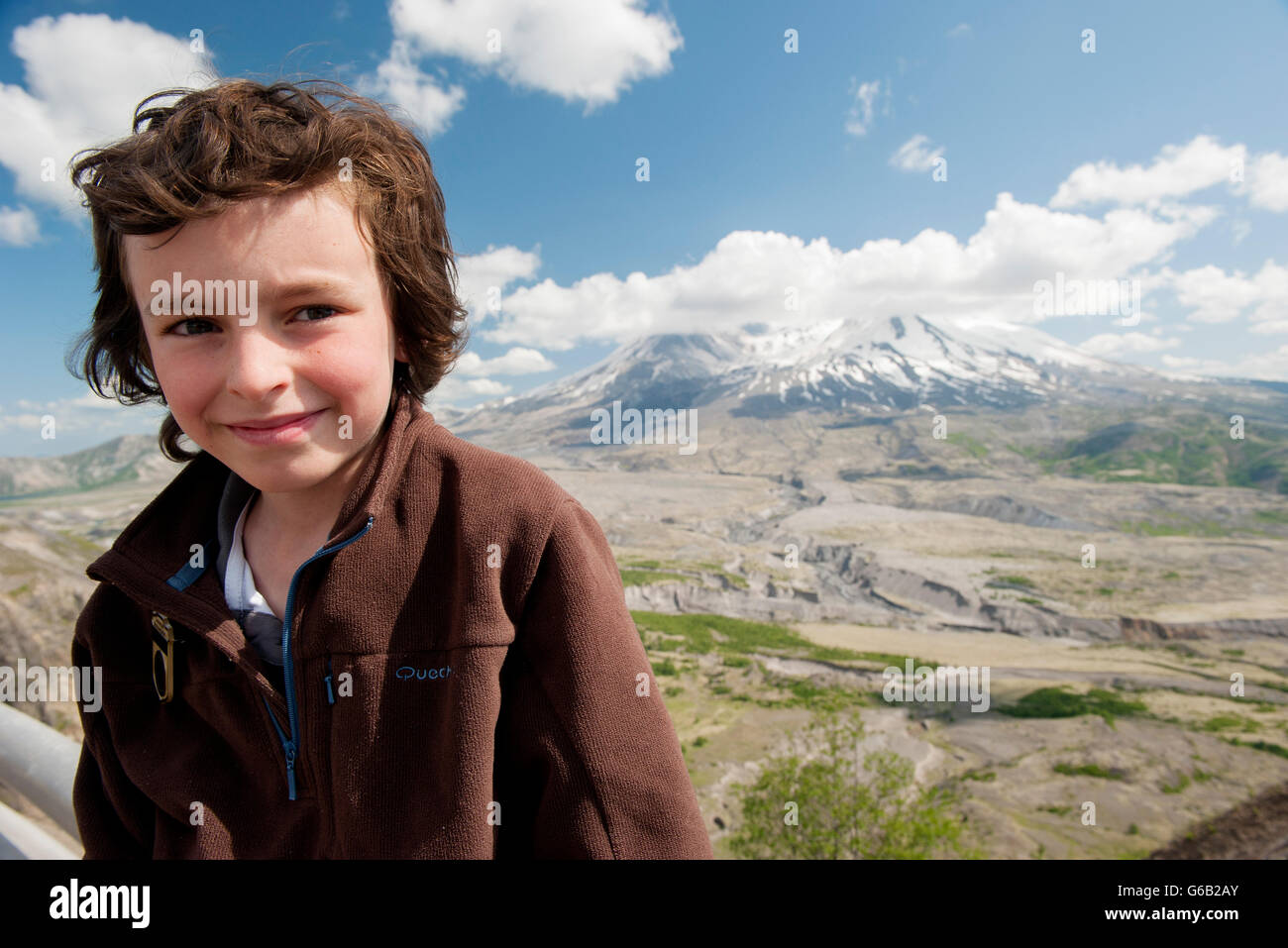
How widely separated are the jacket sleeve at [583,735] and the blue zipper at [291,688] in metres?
0.26

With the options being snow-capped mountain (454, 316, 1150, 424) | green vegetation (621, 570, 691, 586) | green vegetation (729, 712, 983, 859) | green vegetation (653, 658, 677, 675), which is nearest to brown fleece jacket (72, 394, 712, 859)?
green vegetation (729, 712, 983, 859)

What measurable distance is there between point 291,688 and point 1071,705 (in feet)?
124

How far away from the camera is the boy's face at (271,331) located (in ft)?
2.61

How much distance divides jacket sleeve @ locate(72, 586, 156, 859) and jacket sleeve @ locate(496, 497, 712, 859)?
0.56 m

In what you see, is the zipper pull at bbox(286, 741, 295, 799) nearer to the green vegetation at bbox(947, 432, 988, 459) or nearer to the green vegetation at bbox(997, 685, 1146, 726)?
the green vegetation at bbox(997, 685, 1146, 726)

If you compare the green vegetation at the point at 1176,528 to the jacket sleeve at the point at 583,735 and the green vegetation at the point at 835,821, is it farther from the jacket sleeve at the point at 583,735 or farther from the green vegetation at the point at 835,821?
the jacket sleeve at the point at 583,735

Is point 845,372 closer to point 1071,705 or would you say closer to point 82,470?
point 1071,705

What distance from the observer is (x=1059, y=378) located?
436 feet

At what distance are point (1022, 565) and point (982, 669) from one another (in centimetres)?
1948

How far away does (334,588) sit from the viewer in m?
0.87

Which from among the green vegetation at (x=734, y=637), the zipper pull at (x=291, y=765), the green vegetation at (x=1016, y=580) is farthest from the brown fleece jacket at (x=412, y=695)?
the green vegetation at (x=1016, y=580)

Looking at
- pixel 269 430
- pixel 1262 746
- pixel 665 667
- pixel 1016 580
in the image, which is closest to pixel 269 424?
pixel 269 430
